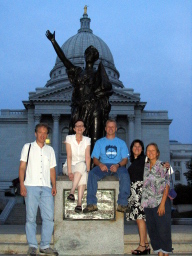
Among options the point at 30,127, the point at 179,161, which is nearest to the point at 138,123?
the point at 30,127

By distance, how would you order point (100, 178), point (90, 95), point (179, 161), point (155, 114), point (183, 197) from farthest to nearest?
point (179, 161) < point (155, 114) < point (183, 197) < point (90, 95) < point (100, 178)

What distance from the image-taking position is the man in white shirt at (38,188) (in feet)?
21.0

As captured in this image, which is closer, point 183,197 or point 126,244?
point 126,244

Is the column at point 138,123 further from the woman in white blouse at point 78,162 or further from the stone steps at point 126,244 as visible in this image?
the woman in white blouse at point 78,162

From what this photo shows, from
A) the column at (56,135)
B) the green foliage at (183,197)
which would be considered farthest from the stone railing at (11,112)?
the green foliage at (183,197)

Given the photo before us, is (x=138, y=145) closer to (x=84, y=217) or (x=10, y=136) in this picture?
(x=84, y=217)

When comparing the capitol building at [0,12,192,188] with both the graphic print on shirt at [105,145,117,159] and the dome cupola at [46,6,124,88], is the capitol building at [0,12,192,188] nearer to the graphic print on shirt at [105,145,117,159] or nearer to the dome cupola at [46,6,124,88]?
the dome cupola at [46,6,124,88]

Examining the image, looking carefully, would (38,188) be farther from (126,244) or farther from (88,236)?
(126,244)

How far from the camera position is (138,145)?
7309 mm

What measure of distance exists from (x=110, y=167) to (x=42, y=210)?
1397mm

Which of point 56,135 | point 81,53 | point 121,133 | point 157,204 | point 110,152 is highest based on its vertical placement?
point 81,53

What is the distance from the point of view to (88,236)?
675cm

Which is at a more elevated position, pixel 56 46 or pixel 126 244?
pixel 56 46

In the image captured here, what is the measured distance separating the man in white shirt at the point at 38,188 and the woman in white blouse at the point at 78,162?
35 centimetres
